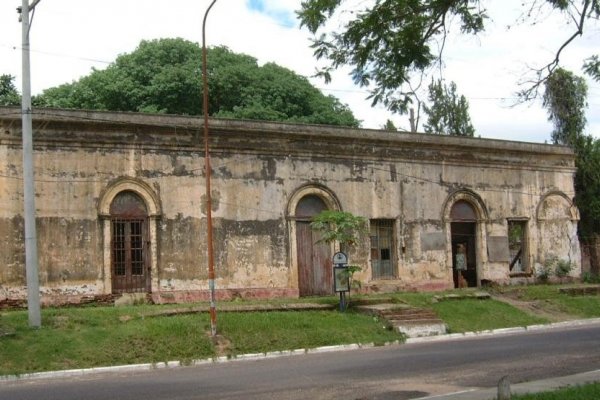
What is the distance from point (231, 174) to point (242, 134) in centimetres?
119

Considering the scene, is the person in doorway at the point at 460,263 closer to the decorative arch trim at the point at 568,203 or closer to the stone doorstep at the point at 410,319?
the decorative arch trim at the point at 568,203

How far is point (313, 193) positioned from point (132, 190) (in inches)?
218

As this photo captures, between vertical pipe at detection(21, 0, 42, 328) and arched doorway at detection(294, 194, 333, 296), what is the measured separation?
335 inches

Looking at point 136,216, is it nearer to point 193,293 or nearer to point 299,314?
point 193,293

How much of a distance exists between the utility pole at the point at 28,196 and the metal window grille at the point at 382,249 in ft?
36.5

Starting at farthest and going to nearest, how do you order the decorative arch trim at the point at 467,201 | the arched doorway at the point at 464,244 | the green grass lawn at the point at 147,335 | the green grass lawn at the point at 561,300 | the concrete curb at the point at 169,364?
the arched doorway at the point at 464,244
the decorative arch trim at the point at 467,201
the green grass lawn at the point at 561,300
the green grass lawn at the point at 147,335
the concrete curb at the point at 169,364

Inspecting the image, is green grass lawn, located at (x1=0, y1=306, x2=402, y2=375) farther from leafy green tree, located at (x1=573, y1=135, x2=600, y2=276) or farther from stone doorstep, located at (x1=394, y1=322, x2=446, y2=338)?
leafy green tree, located at (x1=573, y1=135, x2=600, y2=276)

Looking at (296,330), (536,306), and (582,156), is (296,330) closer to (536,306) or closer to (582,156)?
(536,306)

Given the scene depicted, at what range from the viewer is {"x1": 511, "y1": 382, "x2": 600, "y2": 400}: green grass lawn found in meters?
7.88

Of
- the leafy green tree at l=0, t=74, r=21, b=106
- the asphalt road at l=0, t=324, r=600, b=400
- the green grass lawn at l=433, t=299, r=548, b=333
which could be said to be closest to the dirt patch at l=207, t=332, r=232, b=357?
the asphalt road at l=0, t=324, r=600, b=400

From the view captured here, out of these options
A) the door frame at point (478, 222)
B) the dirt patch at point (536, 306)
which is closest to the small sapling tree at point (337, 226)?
the dirt patch at point (536, 306)

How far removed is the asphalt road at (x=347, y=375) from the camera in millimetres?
10109

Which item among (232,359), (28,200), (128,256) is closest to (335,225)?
(128,256)

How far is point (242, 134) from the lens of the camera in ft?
69.0
